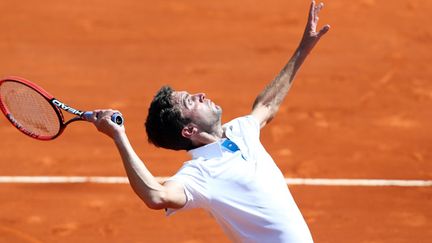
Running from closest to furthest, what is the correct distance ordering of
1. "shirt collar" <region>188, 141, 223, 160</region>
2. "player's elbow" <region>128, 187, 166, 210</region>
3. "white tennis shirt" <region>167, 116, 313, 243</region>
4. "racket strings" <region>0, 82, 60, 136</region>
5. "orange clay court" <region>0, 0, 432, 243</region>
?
"player's elbow" <region>128, 187, 166, 210</region>
"white tennis shirt" <region>167, 116, 313, 243</region>
"shirt collar" <region>188, 141, 223, 160</region>
"racket strings" <region>0, 82, 60, 136</region>
"orange clay court" <region>0, 0, 432, 243</region>

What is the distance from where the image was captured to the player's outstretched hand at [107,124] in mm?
5492

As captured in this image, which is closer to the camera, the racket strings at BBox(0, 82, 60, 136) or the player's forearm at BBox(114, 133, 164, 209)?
the player's forearm at BBox(114, 133, 164, 209)

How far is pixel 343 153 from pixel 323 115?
69 cm

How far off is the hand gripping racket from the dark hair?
907 millimetres

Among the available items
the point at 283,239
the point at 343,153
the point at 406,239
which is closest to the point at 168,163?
the point at 343,153

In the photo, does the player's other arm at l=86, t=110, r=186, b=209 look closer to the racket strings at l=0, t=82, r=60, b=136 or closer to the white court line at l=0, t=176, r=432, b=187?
the racket strings at l=0, t=82, r=60, b=136

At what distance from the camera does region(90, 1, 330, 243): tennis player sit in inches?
214

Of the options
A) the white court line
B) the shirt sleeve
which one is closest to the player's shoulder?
the shirt sleeve

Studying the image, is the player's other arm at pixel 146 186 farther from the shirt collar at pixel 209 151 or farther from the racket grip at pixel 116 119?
the shirt collar at pixel 209 151

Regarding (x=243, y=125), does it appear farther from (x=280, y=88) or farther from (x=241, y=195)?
(x=241, y=195)

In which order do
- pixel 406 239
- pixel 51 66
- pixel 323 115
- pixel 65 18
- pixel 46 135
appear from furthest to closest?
pixel 65 18
pixel 51 66
pixel 323 115
pixel 406 239
pixel 46 135

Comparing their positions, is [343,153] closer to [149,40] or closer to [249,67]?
[249,67]

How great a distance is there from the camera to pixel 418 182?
9422 mm

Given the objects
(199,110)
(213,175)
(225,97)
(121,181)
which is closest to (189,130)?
(199,110)
